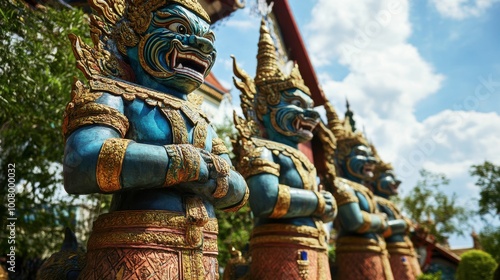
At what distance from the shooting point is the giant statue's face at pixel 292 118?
5.34m

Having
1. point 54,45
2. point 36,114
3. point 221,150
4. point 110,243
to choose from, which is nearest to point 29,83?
point 36,114

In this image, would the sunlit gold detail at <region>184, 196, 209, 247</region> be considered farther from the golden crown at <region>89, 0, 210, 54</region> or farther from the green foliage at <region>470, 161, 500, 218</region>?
the green foliage at <region>470, 161, 500, 218</region>

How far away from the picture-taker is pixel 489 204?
37.6ft

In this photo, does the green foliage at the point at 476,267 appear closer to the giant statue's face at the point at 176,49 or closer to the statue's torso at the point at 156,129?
the statue's torso at the point at 156,129

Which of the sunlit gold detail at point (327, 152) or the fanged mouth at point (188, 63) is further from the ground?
the sunlit gold detail at point (327, 152)

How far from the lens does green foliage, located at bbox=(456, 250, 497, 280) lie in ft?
30.6

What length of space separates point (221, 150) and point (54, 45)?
3378mm

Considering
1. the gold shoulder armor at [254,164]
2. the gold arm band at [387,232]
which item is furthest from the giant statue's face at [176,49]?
the gold arm band at [387,232]

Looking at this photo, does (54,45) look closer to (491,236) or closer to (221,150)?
(221,150)

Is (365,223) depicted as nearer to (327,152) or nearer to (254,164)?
(327,152)

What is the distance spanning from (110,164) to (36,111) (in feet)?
10.9

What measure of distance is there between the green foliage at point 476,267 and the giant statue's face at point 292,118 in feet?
19.9

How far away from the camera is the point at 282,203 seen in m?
4.49

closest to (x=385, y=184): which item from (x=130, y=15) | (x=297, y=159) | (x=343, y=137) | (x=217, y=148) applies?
(x=343, y=137)
